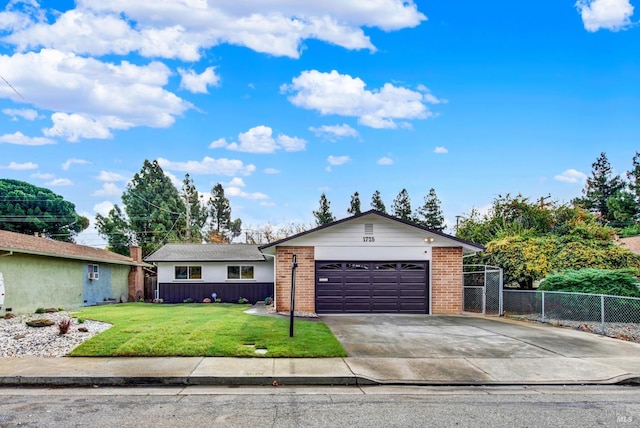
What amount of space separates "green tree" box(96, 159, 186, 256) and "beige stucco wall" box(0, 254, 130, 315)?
1782 cm

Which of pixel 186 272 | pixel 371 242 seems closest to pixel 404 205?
pixel 186 272

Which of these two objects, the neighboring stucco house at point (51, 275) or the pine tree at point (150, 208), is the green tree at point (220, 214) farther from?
the neighboring stucco house at point (51, 275)

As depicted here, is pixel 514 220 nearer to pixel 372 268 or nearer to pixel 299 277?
pixel 372 268

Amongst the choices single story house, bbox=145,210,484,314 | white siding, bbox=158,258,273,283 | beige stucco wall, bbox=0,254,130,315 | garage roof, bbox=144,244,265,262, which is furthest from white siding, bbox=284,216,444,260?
beige stucco wall, bbox=0,254,130,315

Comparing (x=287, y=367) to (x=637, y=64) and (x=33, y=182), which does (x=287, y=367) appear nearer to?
(x=637, y=64)

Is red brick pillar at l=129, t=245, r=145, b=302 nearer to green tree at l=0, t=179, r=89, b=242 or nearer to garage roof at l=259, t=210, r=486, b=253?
garage roof at l=259, t=210, r=486, b=253

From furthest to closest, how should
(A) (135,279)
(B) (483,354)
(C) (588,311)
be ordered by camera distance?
1. (A) (135,279)
2. (C) (588,311)
3. (B) (483,354)

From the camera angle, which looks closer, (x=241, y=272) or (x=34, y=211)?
(x=241, y=272)

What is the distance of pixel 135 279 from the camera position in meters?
28.4

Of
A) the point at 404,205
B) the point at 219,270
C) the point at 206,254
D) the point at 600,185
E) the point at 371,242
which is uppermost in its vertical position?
the point at 600,185

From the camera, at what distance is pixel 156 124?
24562 mm

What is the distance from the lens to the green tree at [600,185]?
50.2 meters

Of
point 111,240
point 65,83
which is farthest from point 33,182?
point 65,83

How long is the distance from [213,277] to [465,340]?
17227 mm
